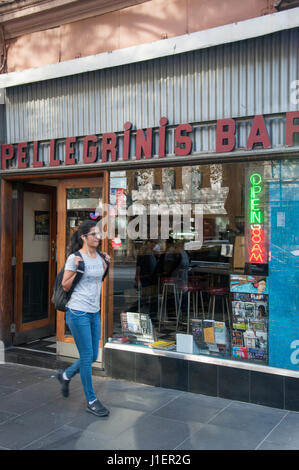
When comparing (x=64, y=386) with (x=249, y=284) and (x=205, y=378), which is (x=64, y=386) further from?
(x=249, y=284)

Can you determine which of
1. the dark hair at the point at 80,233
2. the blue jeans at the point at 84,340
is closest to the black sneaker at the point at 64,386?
the blue jeans at the point at 84,340

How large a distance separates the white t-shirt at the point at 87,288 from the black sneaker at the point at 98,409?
94cm

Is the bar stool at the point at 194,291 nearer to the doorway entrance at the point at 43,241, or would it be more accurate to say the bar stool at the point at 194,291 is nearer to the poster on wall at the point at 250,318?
the poster on wall at the point at 250,318

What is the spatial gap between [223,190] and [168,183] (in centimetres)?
73

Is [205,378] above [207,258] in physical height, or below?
below

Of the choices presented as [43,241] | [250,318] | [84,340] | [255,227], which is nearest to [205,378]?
[250,318]

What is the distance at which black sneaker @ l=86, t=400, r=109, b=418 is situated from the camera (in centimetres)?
479

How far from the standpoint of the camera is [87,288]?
4859 mm

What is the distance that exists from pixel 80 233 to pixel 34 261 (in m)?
3.17

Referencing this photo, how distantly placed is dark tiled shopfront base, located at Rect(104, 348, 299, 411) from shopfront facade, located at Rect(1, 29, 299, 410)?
0.01m

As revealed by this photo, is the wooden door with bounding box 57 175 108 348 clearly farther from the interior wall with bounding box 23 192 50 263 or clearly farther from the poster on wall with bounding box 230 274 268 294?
the poster on wall with bounding box 230 274 268 294

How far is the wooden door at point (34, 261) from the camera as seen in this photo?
745 cm

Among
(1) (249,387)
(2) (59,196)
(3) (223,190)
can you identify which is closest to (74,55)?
(2) (59,196)

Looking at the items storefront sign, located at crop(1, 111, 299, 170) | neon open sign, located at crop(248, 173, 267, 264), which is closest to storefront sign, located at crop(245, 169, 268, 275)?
neon open sign, located at crop(248, 173, 267, 264)
